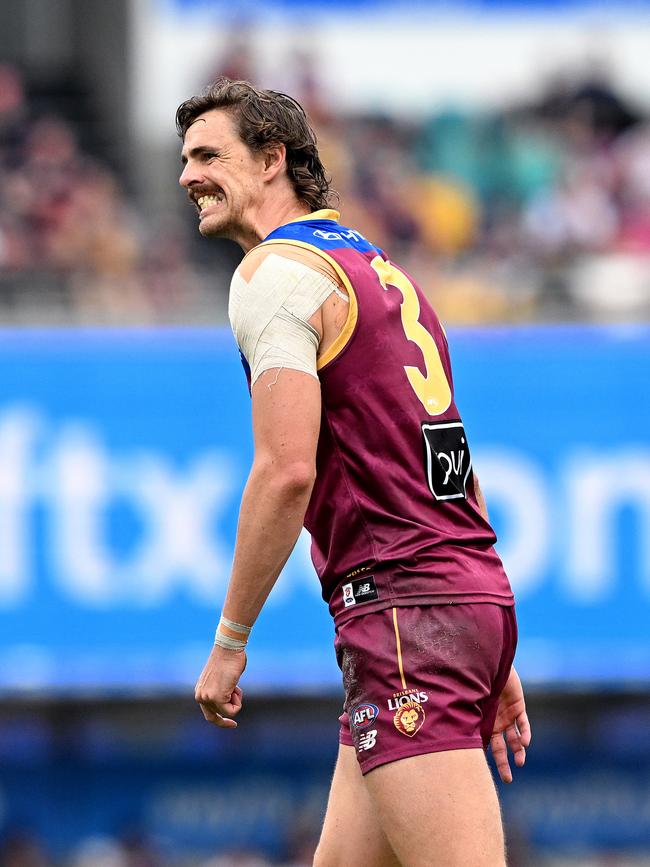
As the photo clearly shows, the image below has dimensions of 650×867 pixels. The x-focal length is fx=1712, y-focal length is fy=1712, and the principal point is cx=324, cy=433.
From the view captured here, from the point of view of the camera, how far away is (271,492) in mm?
3994

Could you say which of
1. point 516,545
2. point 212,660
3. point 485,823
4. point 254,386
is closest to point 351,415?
point 254,386

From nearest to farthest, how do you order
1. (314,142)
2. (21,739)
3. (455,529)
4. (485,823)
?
(485,823)
(455,529)
(314,142)
(21,739)

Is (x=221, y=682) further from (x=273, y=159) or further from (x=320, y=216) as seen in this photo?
(x=273, y=159)

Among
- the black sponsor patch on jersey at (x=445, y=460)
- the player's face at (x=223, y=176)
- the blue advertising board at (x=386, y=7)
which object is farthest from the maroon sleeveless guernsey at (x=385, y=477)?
the blue advertising board at (x=386, y=7)

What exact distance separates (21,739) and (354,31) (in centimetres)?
752

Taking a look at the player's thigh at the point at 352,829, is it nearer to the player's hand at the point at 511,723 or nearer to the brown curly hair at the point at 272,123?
the player's hand at the point at 511,723

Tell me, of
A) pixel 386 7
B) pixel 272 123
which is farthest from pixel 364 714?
pixel 386 7

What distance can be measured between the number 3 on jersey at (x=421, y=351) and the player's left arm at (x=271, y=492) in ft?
1.00

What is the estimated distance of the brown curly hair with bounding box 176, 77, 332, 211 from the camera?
174 inches

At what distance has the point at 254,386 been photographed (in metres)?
4.09

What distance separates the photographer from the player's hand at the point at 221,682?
4.07 meters

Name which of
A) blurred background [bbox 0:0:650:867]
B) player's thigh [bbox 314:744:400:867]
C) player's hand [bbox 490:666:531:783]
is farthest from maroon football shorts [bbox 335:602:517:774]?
blurred background [bbox 0:0:650:867]

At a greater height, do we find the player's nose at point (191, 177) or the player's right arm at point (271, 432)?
the player's nose at point (191, 177)

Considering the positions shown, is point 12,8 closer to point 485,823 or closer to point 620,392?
point 620,392
